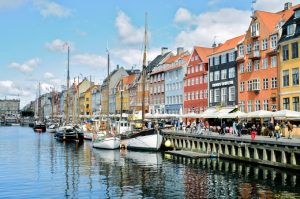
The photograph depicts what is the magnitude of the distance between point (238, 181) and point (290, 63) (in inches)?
1110

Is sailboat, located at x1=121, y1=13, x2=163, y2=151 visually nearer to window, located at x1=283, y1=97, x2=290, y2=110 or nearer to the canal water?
the canal water

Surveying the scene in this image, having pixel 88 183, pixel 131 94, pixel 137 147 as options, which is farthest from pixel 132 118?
pixel 131 94

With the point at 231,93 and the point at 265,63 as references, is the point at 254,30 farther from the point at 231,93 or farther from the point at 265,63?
the point at 231,93

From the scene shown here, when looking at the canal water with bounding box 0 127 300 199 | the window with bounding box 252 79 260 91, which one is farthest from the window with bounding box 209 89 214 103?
the canal water with bounding box 0 127 300 199

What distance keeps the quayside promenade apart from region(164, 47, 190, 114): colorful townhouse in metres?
32.7

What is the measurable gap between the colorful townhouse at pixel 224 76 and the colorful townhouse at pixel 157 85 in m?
22.4

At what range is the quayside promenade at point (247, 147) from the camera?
117 feet

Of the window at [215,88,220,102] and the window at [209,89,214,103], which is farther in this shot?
the window at [209,89,214,103]

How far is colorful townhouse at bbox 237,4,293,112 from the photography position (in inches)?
2308

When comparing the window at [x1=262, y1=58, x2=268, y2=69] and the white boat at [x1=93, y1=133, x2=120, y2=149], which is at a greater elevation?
the window at [x1=262, y1=58, x2=268, y2=69]

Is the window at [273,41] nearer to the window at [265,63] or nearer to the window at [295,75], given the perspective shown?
the window at [265,63]

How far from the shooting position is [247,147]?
4141 cm

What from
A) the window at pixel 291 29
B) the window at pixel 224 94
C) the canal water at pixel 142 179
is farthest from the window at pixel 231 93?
the canal water at pixel 142 179

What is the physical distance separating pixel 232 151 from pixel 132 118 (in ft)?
84.0
